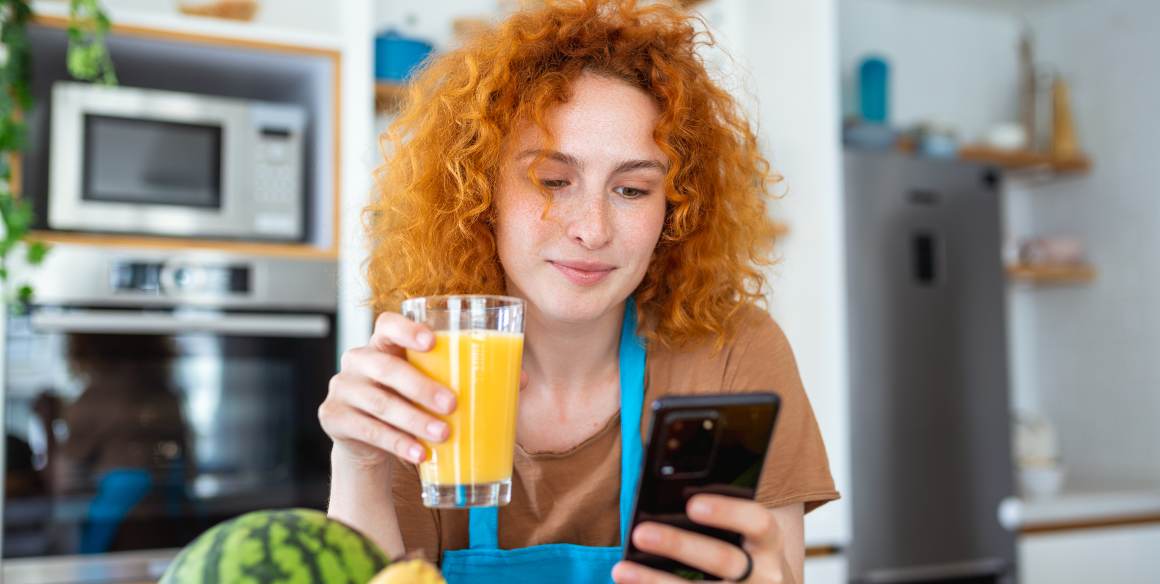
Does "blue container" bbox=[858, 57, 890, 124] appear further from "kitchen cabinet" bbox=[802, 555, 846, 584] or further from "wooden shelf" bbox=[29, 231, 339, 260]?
"wooden shelf" bbox=[29, 231, 339, 260]

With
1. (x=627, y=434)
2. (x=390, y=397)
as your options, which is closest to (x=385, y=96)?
(x=627, y=434)

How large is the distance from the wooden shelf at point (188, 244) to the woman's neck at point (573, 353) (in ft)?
3.85

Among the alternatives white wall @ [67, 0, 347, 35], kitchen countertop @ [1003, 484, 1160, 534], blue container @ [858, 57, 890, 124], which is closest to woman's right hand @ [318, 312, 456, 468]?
white wall @ [67, 0, 347, 35]

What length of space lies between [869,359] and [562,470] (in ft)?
5.92

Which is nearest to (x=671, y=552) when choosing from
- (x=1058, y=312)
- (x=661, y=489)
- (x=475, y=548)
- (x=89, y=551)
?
(x=661, y=489)

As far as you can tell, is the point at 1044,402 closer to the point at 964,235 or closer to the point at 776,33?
the point at 964,235

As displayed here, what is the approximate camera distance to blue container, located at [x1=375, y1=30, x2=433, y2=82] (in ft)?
8.42

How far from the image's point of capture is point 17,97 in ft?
6.75

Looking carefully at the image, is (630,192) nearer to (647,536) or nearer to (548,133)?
(548,133)

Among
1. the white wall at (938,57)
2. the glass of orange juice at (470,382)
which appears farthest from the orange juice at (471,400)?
the white wall at (938,57)

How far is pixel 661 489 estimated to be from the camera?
2.44ft

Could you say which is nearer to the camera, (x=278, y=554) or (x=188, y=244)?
(x=278, y=554)

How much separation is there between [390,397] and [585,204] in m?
0.39

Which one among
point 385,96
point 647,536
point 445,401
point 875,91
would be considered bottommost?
point 647,536
